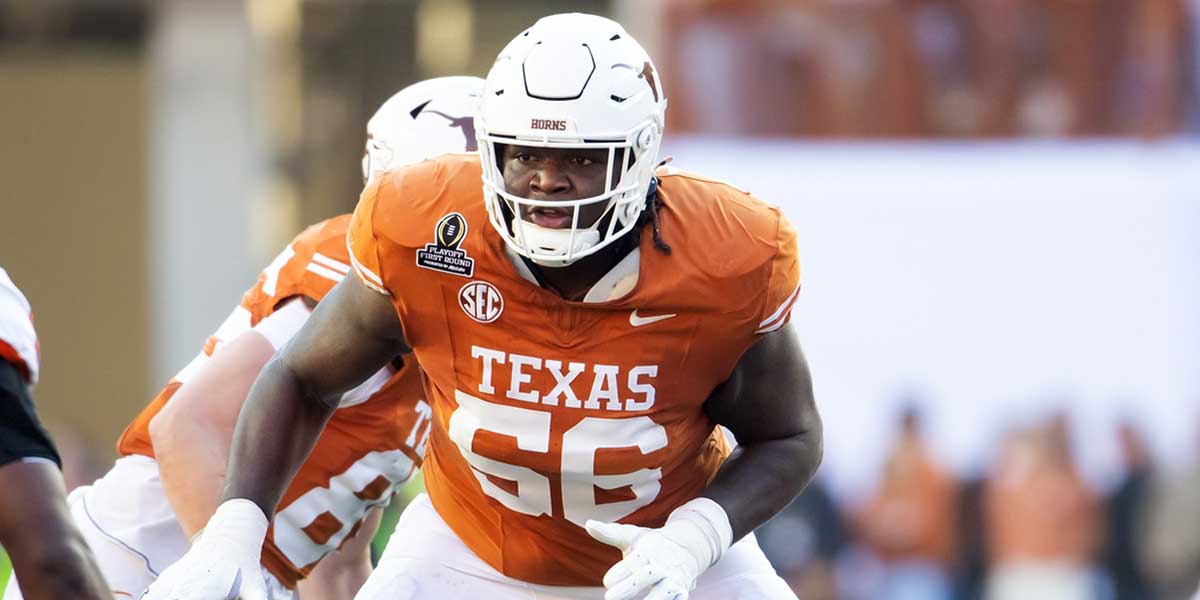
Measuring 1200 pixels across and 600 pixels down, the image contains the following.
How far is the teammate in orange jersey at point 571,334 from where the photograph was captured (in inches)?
137

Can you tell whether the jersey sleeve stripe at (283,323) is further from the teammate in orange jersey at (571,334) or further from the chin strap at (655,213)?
the chin strap at (655,213)

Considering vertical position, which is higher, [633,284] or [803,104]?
[633,284]

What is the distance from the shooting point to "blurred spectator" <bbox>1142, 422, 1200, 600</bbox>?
9.96 meters

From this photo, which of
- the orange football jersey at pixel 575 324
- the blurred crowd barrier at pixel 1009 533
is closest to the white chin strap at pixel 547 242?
the orange football jersey at pixel 575 324

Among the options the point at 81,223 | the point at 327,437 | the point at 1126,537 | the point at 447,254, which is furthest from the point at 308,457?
the point at 81,223

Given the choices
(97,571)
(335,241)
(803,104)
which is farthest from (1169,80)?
(97,571)

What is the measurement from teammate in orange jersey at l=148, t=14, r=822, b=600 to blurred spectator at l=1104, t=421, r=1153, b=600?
6.83 meters

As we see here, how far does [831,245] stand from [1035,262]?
119cm

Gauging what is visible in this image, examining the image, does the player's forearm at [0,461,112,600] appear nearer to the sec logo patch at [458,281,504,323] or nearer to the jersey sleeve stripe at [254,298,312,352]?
the sec logo patch at [458,281,504,323]

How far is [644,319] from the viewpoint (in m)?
3.53

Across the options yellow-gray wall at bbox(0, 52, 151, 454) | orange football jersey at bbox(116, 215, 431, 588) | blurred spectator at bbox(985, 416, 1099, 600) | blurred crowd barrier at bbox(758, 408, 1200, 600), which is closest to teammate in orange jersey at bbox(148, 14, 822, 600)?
orange football jersey at bbox(116, 215, 431, 588)

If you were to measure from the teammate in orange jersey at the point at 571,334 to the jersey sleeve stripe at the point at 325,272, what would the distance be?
0.34 meters

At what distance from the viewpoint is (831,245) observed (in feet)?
35.0

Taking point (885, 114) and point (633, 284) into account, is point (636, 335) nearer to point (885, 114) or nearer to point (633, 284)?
point (633, 284)
